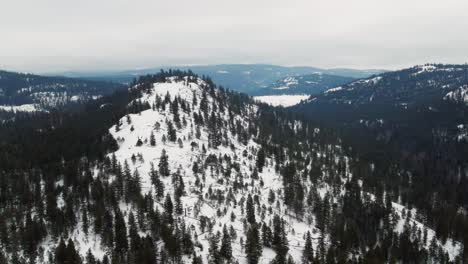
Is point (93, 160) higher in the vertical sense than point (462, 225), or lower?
higher

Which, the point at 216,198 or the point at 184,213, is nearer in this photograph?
the point at 184,213

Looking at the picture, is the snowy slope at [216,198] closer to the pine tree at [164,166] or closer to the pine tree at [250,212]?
the pine tree at [164,166]

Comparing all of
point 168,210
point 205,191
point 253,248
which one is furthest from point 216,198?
point 253,248

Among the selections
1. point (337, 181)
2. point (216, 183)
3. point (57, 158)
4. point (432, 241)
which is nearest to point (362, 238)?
point (432, 241)

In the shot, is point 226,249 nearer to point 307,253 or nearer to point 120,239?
point 307,253

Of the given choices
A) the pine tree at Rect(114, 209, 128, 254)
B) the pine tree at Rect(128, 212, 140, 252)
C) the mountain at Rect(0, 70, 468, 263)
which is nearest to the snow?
the mountain at Rect(0, 70, 468, 263)

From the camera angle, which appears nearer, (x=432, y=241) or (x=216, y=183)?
(x=432, y=241)

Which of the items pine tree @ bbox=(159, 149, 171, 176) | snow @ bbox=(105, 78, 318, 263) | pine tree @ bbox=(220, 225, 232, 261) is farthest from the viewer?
pine tree @ bbox=(159, 149, 171, 176)

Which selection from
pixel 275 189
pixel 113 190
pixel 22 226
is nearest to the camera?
pixel 22 226

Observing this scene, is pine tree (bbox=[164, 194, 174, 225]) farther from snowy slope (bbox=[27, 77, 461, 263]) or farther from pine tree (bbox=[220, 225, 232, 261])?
pine tree (bbox=[220, 225, 232, 261])

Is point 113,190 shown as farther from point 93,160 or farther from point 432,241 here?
point 432,241

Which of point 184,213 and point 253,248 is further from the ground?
point 184,213
